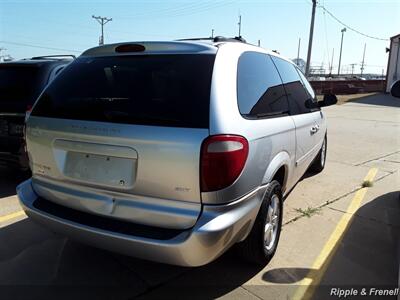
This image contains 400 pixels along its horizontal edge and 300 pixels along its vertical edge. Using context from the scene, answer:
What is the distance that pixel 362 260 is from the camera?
355 centimetres

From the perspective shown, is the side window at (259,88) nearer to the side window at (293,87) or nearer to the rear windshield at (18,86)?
the side window at (293,87)

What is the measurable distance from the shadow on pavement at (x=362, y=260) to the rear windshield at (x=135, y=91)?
1.57m

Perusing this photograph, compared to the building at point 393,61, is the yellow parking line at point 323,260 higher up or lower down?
lower down

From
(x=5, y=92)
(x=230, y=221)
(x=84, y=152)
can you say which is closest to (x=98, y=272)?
(x=84, y=152)

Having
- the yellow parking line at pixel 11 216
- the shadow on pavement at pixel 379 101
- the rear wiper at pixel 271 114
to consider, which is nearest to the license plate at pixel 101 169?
the rear wiper at pixel 271 114

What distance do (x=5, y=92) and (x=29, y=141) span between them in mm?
2585

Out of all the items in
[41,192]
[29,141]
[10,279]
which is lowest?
[10,279]

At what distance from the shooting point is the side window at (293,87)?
13.2 feet

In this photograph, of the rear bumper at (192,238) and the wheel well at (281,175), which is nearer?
the rear bumper at (192,238)

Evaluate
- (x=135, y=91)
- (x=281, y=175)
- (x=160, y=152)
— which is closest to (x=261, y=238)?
(x=281, y=175)

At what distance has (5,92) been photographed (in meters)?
5.29

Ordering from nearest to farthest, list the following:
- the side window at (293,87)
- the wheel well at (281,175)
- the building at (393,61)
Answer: the wheel well at (281,175) < the side window at (293,87) < the building at (393,61)

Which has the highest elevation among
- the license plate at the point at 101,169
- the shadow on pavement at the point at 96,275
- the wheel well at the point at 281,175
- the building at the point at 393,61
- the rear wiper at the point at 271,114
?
the building at the point at 393,61

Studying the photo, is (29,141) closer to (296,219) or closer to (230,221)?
(230,221)
